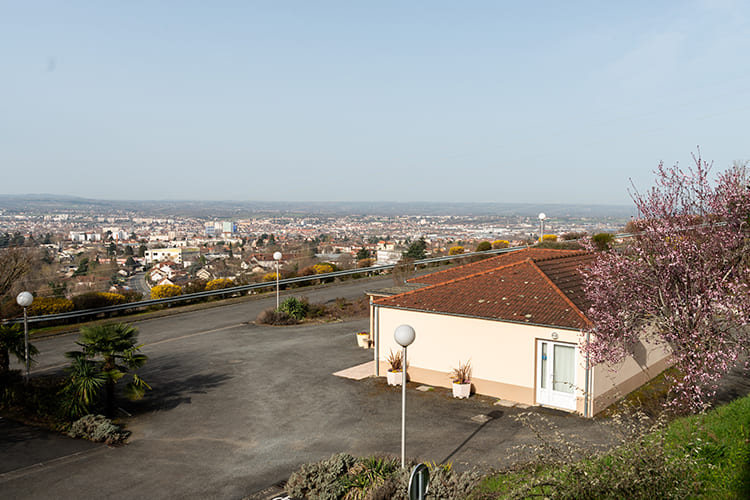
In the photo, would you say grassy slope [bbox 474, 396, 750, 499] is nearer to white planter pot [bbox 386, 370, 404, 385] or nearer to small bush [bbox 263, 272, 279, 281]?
white planter pot [bbox 386, 370, 404, 385]

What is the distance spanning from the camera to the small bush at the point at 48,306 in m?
21.4

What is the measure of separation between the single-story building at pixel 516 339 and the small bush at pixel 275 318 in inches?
312

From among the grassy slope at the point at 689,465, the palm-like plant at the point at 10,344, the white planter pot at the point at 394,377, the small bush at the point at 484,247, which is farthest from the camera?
the small bush at the point at 484,247

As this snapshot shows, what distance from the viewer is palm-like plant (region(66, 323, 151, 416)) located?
38.4 feet

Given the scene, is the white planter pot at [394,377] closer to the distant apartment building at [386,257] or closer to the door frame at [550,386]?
the door frame at [550,386]

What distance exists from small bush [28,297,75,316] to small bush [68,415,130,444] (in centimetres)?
1204

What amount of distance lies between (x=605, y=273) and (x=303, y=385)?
7.94 metres

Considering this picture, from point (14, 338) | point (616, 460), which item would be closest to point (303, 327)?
point (14, 338)

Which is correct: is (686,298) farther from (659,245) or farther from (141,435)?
(141,435)

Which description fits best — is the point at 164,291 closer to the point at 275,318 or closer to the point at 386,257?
the point at 275,318

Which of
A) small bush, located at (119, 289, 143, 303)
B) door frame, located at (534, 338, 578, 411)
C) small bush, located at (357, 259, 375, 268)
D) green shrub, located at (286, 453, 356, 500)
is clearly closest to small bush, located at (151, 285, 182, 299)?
small bush, located at (119, 289, 143, 303)

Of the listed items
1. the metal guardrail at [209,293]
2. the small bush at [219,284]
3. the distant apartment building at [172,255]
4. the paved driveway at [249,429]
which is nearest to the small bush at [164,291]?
the metal guardrail at [209,293]

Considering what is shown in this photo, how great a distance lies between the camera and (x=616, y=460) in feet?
20.6

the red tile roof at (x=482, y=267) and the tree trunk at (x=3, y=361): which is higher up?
the red tile roof at (x=482, y=267)
